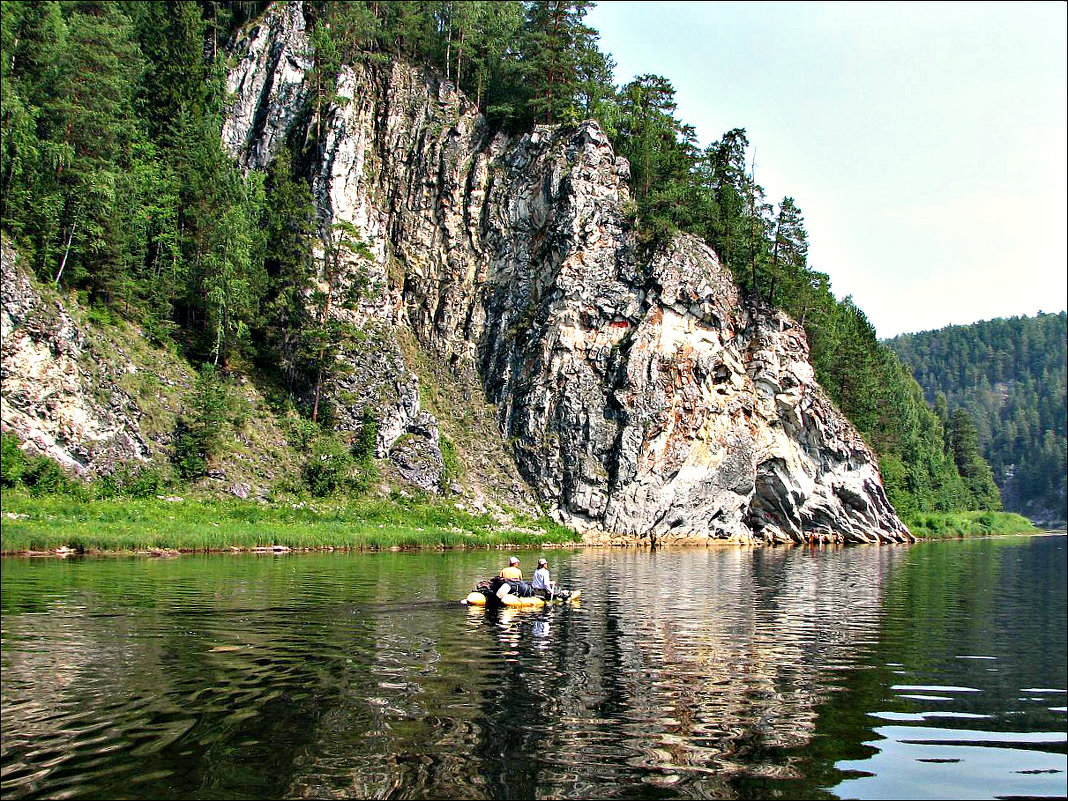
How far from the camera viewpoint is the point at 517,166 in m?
79.4

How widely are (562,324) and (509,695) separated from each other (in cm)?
5925

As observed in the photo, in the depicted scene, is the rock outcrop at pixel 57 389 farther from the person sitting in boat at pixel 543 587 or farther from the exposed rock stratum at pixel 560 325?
the person sitting in boat at pixel 543 587

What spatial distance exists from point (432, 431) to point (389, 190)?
83.1ft

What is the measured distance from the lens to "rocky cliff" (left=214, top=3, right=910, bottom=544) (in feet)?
230

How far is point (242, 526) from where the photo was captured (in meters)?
47.6

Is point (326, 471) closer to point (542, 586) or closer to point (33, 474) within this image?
point (33, 474)

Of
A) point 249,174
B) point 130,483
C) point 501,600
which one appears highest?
point 249,174

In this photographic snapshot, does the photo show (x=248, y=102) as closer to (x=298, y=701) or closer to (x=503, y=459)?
(x=503, y=459)

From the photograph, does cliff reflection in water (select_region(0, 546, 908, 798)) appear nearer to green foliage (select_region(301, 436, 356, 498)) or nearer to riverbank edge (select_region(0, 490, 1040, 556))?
riverbank edge (select_region(0, 490, 1040, 556))

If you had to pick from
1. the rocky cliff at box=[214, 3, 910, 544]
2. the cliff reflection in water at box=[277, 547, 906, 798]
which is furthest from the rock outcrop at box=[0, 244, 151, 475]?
the cliff reflection in water at box=[277, 547, 906, 798]

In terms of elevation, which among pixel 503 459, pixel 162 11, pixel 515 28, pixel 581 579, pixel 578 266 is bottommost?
pixel 581 579

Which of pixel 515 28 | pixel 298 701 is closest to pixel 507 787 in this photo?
pixel 298 701

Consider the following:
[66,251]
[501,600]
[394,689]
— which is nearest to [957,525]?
[501,600]

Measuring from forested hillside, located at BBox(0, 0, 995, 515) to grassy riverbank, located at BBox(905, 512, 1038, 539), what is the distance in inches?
98.0
